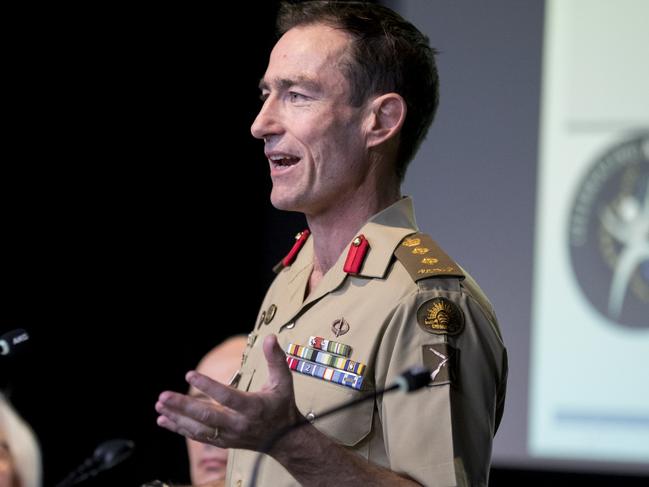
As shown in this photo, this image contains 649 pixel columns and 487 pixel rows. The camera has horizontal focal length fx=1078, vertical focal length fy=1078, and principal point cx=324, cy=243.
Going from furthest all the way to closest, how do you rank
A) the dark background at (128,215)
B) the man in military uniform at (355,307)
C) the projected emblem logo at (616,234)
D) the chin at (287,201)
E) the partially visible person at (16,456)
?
the dark background at (128,215) < the projected emblem logo at (616,234) < the partially visible person at (16,456) < the chin at (287,201) < the man in military uniform at (355,307)

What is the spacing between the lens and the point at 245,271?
181 inches

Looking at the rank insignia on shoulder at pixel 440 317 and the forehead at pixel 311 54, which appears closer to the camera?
the rank insignia on shoulder at pixel 440 317

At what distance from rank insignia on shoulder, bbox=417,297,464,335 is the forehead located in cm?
53

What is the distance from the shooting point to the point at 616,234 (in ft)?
11.8

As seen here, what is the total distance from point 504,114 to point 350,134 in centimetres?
176

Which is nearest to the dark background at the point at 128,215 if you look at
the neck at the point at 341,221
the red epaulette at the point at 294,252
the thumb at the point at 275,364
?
the red epaulette at the point at 294,252

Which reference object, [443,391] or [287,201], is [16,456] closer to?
[287,201]

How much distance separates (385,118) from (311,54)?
0.66ft

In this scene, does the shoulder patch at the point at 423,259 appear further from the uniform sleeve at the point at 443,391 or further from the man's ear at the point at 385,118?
the man's ear at the point at 385,118

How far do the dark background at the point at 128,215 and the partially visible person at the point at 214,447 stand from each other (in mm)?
929

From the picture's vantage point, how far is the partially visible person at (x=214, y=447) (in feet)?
11.2

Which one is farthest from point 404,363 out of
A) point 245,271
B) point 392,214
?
point 245,271

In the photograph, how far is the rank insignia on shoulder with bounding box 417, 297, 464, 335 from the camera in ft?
6.23

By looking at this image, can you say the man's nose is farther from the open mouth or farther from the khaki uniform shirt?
the khaki uniform shirt
